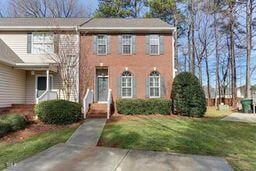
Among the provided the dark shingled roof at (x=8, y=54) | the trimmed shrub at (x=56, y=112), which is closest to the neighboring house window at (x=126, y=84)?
the trimmed shrub at (x=56, y=112)

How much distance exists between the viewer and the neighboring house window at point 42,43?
62.5 ft

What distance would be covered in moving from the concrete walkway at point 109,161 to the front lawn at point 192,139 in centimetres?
62

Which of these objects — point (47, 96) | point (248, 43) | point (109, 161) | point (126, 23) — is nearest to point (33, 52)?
point (47, 96)

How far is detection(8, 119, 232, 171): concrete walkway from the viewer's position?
6.82 m

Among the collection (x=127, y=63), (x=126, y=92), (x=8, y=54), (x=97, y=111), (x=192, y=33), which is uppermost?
(x=192, y=33)

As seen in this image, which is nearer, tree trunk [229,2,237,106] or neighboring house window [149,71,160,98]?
neighboring house window [149,71,160,98]

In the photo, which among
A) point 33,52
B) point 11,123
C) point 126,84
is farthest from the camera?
point 126,84

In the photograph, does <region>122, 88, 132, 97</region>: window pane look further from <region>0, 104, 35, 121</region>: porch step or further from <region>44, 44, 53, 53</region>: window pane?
<region>0, 104, 35, 121</region>: porch step

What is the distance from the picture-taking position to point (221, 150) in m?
8.84

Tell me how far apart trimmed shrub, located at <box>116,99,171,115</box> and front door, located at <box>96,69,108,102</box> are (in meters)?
3.00

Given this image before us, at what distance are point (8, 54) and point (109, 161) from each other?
12947mm

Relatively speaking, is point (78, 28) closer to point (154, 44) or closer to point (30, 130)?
point (154, 44)

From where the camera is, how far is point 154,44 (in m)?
19.4


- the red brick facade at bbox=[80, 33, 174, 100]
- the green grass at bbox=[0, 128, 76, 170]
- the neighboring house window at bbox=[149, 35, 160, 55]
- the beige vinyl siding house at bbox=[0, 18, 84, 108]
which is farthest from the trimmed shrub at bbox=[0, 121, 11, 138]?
the neighboring house window at bbox=[149, 35, 160, 55]
